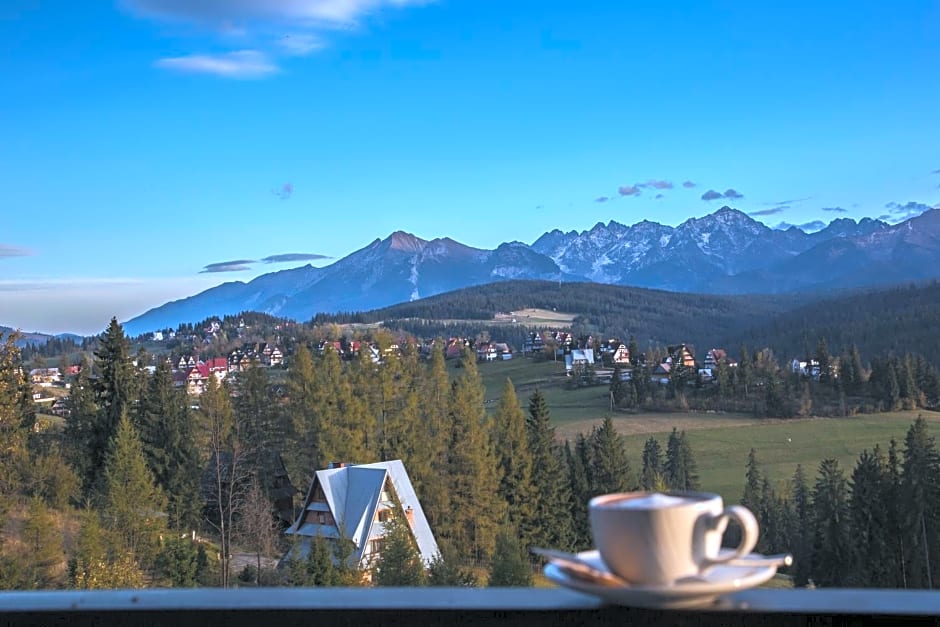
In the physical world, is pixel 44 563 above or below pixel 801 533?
above

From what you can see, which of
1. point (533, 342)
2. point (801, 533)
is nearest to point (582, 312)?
point (533, 342)

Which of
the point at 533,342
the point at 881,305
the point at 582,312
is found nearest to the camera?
the point at 533,342

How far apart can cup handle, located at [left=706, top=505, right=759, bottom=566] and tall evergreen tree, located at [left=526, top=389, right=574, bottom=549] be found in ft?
84.1

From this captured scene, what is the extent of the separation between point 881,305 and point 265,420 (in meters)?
89.3

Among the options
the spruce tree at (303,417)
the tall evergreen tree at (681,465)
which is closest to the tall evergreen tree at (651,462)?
the tall evergreen tree at (681,465)

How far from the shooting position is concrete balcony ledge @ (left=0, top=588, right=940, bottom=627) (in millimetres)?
1194

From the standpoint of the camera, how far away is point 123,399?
2672cm

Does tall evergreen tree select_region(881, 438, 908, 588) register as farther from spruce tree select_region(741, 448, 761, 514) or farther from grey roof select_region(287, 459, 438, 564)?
grey roof select_region(287, 459, 438, 564)

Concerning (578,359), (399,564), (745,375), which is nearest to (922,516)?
(399,564)

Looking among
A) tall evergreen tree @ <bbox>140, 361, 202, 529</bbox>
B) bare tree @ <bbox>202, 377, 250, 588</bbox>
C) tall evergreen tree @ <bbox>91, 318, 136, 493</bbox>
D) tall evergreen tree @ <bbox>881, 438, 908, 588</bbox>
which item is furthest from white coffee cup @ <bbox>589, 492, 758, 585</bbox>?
tall evergreen tree @ <bbox>881, 438, 908, 588</bbox>

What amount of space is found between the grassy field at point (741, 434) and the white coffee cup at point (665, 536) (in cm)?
3283

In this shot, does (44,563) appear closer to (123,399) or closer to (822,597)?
(123,399)

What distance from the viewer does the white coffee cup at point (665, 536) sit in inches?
45.8

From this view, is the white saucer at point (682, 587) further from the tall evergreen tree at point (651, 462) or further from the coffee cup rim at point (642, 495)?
the tall evergreen tree at point (651, 462)
